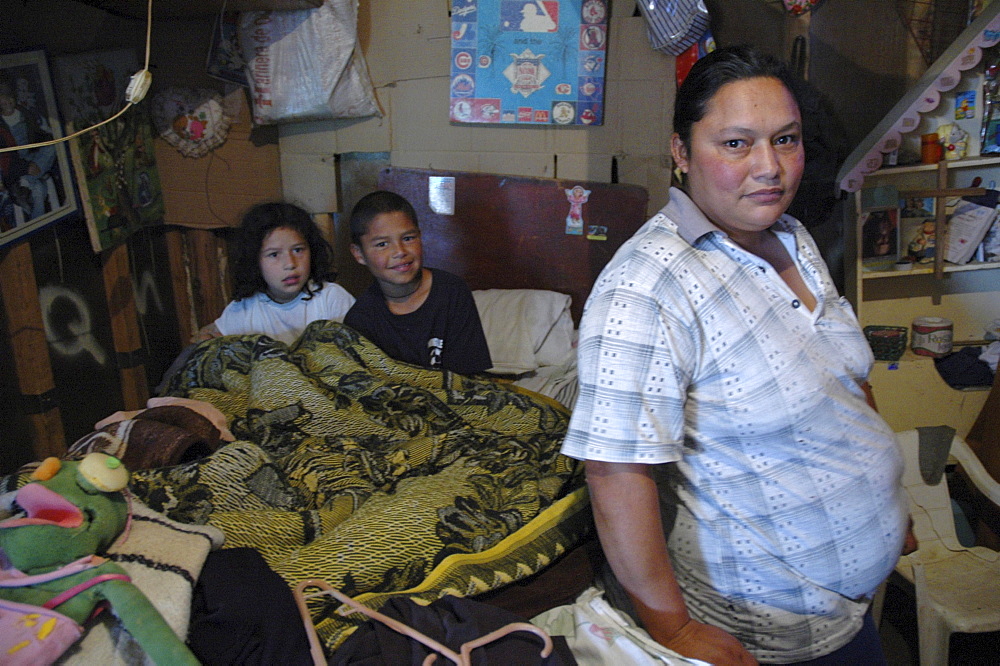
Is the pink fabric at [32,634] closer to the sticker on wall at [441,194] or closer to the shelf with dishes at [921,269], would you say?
the sticker on wall at [441,194]

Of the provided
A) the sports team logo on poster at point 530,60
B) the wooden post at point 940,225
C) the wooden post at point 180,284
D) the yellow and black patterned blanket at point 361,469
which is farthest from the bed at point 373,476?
the wooden post at point 940,225

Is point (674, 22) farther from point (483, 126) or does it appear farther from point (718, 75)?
point (718, 75)

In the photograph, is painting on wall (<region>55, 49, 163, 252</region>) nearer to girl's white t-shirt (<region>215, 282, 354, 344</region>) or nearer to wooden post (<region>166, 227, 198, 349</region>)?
wooden post (<region>166, 227, 198, 349</region>)

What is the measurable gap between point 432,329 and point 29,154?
1317mm

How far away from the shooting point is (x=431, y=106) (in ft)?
10.3

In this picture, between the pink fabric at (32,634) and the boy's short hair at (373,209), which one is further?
the boy's short hair at (373,209)

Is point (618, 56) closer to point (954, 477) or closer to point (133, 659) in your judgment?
point (954, 477)

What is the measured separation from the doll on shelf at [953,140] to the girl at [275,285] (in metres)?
2.32

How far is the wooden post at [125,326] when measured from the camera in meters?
2.66

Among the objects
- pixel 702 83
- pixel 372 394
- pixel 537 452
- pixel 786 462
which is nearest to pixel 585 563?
pixel 537 452

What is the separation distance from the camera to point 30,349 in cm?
222

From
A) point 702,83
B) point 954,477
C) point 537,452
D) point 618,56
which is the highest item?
point 618,56

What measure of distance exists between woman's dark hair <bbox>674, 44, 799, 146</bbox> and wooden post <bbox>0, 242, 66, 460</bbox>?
2.01 m

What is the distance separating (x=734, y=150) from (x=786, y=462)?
0.46 m
